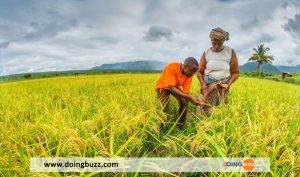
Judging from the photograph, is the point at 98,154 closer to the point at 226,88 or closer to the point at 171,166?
the point at 171,166

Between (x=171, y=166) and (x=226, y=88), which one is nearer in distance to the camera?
(x=171, y=166)

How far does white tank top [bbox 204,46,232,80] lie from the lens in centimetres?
521

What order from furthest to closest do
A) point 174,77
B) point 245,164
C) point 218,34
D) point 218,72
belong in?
point 218,72, point 174,77, point 218,34, point 245,164

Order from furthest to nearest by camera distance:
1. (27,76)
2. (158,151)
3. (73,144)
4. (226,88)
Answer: (27,76)
(226,88)
(158,151)
(73,144)

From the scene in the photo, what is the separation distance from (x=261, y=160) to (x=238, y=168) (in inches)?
10.8

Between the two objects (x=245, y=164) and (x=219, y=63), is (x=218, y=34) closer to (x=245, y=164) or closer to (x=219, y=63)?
(x=219, y=63)

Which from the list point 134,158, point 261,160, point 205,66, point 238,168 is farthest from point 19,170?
point 205,66

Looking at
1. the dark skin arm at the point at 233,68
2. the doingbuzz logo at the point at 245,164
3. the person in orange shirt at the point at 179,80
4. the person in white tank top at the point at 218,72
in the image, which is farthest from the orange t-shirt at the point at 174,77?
the doingbuzz logo at the point at 245,164

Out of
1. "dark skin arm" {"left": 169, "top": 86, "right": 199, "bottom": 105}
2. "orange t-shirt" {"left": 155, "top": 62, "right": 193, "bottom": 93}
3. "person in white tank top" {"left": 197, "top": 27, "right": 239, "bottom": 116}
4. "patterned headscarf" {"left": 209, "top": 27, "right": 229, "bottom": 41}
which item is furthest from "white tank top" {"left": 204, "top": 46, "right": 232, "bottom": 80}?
"dark skin arm" {"left": 169, "top": 86, "right": 199, "bottom": 105}

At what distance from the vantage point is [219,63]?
522 cm

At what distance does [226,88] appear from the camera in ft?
16.8

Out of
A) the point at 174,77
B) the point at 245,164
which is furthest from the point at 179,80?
the point at 245,164

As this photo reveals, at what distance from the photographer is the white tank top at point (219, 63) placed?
17.1ft

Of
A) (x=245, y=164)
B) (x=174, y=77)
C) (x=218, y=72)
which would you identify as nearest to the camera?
(x=245, y=164)
